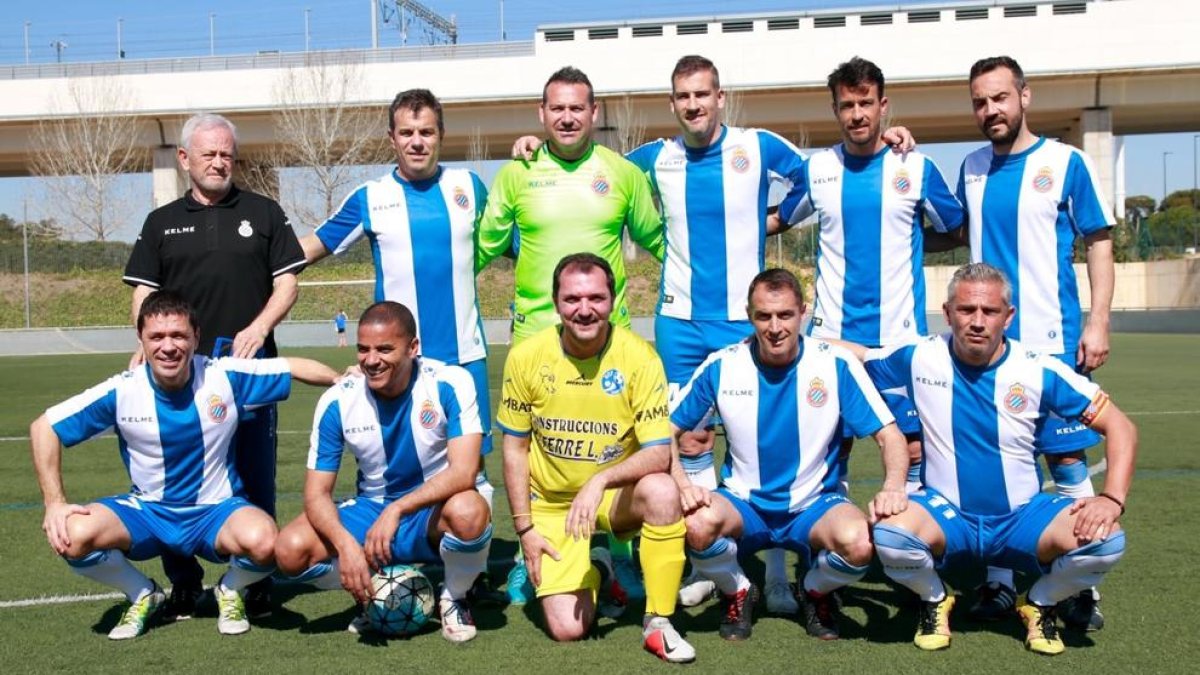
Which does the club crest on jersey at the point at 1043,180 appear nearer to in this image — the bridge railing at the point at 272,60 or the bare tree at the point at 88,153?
the bridge railing at the point at 272,60

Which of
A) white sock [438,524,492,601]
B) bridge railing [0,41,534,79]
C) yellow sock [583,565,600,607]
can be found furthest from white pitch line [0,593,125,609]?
bridge railing [0,41,534,79]

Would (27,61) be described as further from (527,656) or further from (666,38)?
(527,656)

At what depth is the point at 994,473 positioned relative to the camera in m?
3.89

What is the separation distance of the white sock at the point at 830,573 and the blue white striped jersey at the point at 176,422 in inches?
85.2

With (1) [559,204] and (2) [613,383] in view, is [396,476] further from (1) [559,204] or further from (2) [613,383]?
(1) [559,204]

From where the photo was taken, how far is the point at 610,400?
397 cm

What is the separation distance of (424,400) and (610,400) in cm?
68

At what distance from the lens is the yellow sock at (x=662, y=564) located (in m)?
3.68

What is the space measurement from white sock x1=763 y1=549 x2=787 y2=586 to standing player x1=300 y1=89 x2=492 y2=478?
1.27 m

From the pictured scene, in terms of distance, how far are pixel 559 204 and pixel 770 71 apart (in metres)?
28.4

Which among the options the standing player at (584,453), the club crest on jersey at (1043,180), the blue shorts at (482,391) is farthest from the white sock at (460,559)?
the club crest on jersey at (1043,180)

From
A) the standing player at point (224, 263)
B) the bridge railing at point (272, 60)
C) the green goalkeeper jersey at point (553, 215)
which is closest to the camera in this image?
the standing player at point (224, 263)

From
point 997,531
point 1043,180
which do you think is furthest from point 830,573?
point 1043,180

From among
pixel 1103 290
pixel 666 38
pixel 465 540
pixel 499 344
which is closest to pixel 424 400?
pixel 465 540
